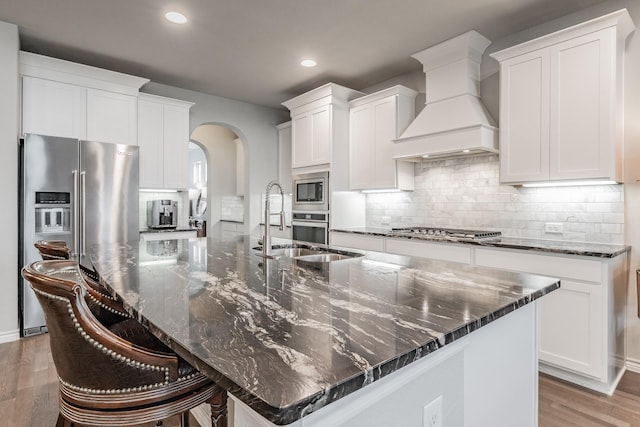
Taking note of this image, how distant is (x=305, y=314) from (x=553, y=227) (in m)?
2.78

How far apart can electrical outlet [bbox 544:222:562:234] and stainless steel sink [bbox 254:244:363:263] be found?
1.83 metres

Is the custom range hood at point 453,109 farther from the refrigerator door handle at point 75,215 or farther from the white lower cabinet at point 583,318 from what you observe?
the refrigerator door handle at point 75,215

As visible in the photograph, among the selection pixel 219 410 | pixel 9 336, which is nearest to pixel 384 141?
pixel 219 410

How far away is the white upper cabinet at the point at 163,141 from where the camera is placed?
4223 mm

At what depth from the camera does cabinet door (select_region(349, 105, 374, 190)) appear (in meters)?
4.17

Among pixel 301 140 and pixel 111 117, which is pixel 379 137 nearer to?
pixel 301 140

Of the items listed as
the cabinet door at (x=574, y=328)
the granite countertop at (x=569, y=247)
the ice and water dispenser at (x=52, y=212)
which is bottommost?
the cabinet door at (x=574, y=328)

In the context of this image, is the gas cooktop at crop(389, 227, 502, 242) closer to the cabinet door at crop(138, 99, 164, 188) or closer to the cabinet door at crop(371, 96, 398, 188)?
the cabinet door at crop(371, 96, 398, 188)

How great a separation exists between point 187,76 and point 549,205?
410 cm

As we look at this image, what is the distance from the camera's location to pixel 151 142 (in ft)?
14.0

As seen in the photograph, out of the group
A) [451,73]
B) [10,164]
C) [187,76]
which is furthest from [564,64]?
[10,164]

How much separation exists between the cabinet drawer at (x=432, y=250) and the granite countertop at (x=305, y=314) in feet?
4.10

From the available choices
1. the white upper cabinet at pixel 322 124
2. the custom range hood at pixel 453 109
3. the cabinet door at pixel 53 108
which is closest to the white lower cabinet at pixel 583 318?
the custom range hood at pixel 453 109

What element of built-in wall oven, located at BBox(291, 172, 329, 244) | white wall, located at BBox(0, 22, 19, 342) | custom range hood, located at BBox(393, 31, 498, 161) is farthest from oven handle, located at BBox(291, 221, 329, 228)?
white wall, located at BBox(0, 22, 19, 342)
